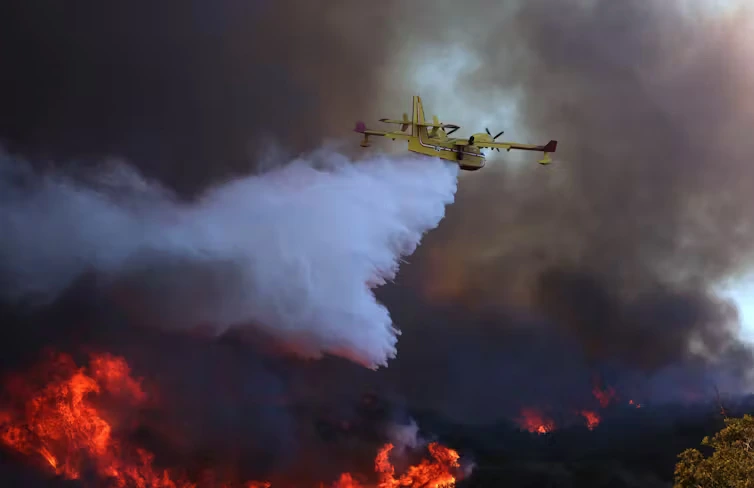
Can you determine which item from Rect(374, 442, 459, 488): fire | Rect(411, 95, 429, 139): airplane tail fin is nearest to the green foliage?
Rect(411, 95, 429, 139): airplane tail fin

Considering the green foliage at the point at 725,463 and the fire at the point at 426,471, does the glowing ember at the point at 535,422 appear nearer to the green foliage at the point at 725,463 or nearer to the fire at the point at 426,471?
the fire at the point at 426,471

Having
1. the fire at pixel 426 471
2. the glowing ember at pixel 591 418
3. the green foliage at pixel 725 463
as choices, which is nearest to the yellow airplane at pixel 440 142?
the green foliage at pixel 725 463

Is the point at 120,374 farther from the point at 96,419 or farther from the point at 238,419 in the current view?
the point at 238,419

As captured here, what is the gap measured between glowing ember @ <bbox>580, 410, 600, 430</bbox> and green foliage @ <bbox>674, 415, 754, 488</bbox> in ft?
165

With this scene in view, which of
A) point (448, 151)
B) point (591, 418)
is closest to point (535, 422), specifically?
point (591, 418)

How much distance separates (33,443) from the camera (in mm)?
50281

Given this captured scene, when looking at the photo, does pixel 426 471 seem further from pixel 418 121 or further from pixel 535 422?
pixel 418 121

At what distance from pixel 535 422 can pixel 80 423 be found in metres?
57.8

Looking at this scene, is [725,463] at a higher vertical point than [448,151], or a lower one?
lower

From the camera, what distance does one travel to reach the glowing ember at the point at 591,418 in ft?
267

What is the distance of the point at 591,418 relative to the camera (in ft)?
271

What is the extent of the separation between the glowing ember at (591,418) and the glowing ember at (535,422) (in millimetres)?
7286

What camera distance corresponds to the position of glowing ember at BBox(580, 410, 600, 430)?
267ft

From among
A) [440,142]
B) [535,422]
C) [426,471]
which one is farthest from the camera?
[535,422]
